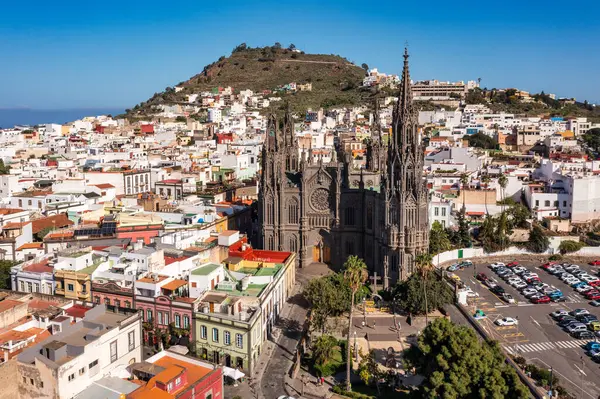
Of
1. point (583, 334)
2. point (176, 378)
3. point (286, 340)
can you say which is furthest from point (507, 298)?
point (176, 378)

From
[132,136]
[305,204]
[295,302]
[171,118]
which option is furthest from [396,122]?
[171,118]

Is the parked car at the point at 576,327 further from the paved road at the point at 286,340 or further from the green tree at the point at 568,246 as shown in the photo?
the paved road at the point at 286,340

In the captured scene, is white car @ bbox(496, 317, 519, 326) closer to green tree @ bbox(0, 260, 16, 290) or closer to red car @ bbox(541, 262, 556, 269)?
red car @ bbox(541, 262, 556, 269)

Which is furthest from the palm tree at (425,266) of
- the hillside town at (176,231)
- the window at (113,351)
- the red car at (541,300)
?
the window at (113,351)

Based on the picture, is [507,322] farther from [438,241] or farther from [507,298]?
[438,241]

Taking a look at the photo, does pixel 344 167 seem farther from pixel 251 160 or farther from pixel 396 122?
pixel 251 160

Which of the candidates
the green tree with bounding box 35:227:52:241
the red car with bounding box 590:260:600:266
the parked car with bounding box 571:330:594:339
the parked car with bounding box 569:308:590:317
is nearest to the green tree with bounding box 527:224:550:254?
the red car with bounding box 590:260:600:266
